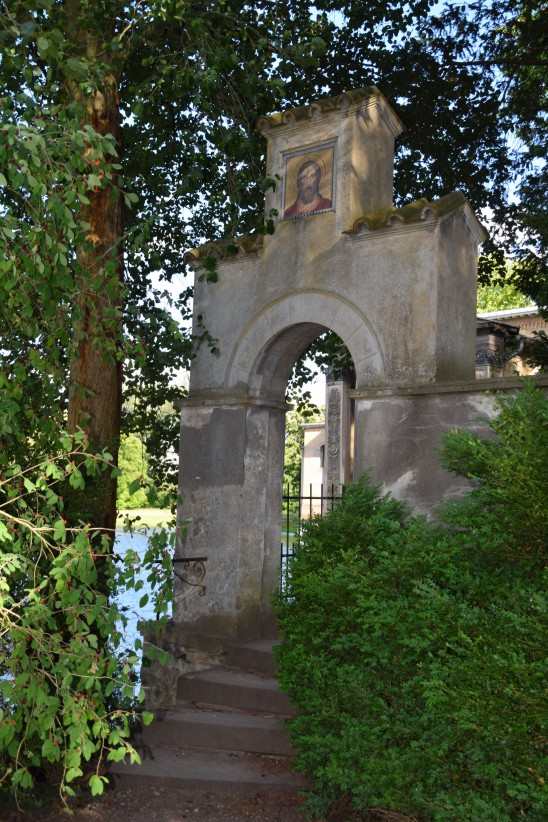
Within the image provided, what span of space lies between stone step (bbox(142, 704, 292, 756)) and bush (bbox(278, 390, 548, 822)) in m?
1.32

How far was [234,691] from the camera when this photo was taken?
706cm

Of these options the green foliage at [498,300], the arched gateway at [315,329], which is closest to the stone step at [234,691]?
the arched gateway at [315,329]

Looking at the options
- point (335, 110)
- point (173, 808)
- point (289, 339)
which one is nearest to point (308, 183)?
point (335, 110)

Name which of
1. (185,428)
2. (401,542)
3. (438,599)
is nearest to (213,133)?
(185,428)

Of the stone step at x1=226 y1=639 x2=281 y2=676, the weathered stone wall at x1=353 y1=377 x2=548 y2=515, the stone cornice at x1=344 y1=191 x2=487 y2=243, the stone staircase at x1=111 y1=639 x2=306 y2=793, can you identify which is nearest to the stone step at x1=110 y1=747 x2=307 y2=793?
the stone staircase at x1=111 y1=639 x2=306 y2=793

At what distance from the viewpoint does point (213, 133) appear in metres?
7.38

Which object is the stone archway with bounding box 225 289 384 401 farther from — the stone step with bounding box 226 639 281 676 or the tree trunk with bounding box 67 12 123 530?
the stone step with bounding box 226 639 281 676

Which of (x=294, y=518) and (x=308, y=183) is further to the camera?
(x=294, y=518)

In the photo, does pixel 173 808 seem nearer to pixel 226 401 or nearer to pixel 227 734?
pixel 227 734

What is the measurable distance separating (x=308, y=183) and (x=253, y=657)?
4540 millimetres

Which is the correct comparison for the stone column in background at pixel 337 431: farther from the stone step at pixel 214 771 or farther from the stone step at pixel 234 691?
the stone step at pixel 214 771

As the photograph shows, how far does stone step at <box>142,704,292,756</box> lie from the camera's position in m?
6.39

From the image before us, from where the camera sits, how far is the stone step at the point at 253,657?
7.35 metres

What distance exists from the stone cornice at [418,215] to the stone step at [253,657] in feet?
12.6
